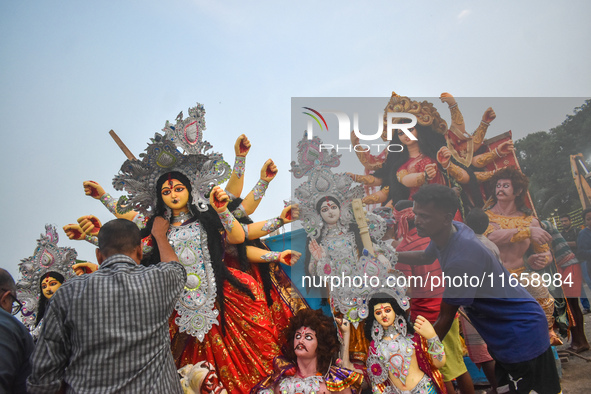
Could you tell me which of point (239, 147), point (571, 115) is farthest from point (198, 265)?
point (571, 115)

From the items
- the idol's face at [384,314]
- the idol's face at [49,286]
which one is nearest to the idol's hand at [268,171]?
the idol's face at [384,314]

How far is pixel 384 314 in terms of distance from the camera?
12.5 ft

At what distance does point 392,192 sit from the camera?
5.08 meters

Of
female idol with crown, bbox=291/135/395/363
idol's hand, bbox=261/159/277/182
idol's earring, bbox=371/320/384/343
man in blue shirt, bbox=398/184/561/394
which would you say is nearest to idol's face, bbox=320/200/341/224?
female idol with crown, bbox=291/135/395/363

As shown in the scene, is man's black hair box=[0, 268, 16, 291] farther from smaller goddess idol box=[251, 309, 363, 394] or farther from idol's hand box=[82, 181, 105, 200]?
idol's hand box=[82, 181, 105, 200]

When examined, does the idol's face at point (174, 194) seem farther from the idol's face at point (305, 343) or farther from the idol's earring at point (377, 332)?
the idol's earring at point (377, 332)

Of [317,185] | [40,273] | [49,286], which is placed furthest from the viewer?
[40,273]

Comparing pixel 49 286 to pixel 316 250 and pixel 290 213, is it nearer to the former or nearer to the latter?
pixel 290 213

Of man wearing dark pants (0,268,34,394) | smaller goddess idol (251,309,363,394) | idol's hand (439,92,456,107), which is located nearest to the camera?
man wearing dark pants (0,268,34,394)

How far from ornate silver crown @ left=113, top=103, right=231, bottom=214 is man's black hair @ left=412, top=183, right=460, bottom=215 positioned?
200 centimetres

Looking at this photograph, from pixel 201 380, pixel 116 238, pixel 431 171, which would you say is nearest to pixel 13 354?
pixel 116 238

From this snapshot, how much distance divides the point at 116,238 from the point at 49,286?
3.64m

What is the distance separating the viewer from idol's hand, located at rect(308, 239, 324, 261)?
4.70 meters

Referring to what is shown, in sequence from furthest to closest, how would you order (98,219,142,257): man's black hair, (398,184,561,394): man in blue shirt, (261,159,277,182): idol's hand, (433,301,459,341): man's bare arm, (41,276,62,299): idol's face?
(41,276,62,299): idol's face < (261,159,277,182): idol's hand < (433,301,459,341): man's bare arm < (398,184,561,394): man in blue shirt < (98,219,142,257): man's black hair
